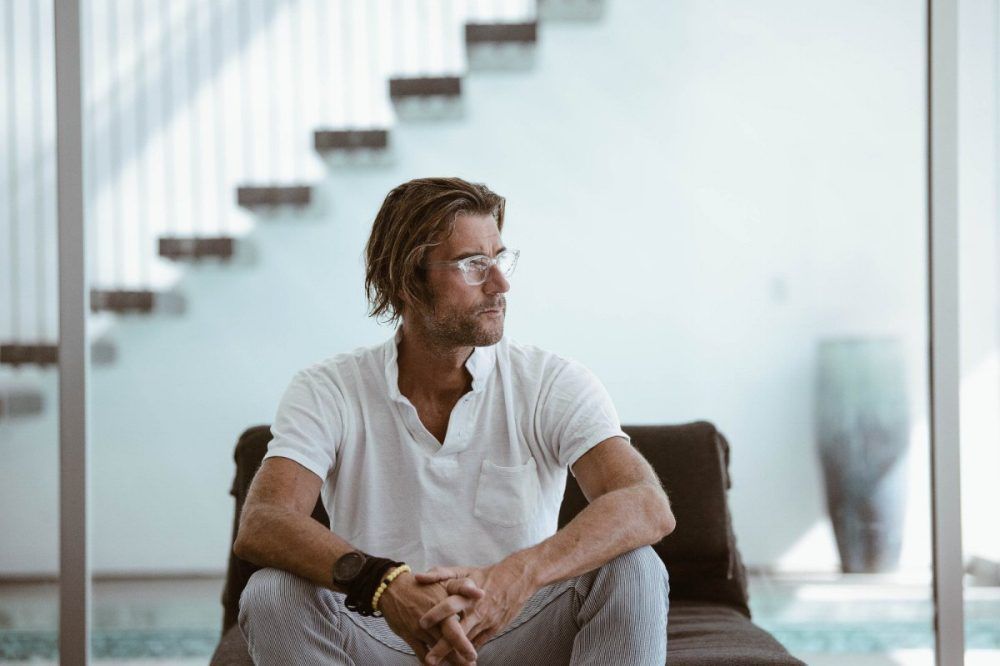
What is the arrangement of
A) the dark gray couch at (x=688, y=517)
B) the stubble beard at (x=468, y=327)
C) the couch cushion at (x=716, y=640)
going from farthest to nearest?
the dark gray couch at (x=688, y=517)
the stubble beard at (x=468, y=327)
the couch cushion at (x=716, y=640)

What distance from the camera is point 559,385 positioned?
1.93 m

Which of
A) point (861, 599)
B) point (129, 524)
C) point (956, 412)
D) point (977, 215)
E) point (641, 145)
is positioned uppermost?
point (641, 145)

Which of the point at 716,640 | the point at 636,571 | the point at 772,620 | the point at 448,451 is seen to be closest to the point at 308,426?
the point at 448,451

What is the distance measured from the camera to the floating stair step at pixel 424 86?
279 centimetres

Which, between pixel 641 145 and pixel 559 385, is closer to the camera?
pixel 559 385

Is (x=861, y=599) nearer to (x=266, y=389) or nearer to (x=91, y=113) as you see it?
(x=266, y=389)

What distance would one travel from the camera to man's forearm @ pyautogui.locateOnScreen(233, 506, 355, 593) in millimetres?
1609

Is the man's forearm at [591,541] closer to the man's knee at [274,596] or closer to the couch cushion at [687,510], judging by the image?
the man's knee at [274,596]

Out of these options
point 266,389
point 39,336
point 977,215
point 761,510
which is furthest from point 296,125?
point 977,215

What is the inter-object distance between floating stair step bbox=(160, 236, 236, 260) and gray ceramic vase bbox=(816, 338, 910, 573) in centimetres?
163

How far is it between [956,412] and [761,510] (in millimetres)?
563

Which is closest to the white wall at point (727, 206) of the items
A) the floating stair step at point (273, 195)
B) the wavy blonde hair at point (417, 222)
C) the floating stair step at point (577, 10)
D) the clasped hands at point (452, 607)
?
the floating stair step at point (577, 10)

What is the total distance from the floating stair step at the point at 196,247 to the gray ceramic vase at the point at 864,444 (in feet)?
5.36

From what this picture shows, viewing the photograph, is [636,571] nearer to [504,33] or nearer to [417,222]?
[417,222]
